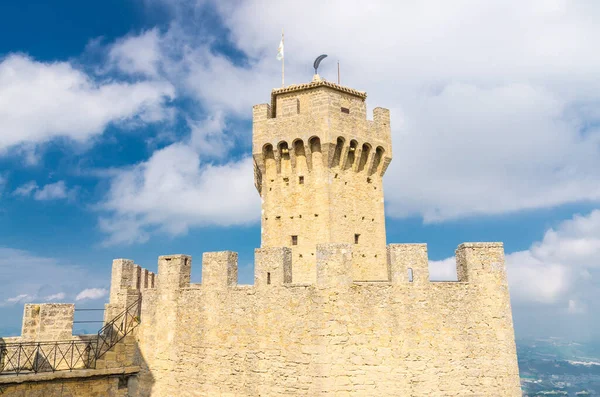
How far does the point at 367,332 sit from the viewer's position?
12.2 meters

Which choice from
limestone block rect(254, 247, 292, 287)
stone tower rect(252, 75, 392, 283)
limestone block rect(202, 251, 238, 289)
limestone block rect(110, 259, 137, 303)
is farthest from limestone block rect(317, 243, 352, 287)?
limestone block rect(110, 259, 137, 303)

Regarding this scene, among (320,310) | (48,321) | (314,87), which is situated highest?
(314,87)

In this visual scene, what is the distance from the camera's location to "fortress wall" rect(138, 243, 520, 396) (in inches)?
474

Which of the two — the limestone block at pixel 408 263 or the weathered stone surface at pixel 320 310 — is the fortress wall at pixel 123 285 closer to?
the weathered stone surface at pixel 320 310

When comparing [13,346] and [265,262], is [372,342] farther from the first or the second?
[13,346]

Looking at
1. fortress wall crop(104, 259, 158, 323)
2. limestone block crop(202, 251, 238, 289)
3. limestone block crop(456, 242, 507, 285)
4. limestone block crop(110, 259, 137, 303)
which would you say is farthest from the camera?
limestone block crop(110, 259, 137, 303)

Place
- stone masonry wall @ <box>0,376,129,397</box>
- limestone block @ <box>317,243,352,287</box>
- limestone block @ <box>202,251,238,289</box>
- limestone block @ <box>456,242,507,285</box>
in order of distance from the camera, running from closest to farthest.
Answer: limestone block @ <box>317,243,352,287</box> → limestone block @ <box>456,242,507,285</box> → stone masonry wall @ <box>0,376,129,397</box> → limestone block @ <box>202,251,238,289</box>

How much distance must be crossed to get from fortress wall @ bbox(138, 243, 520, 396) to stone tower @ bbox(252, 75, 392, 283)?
3.76 meters

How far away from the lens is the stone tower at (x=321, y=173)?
55.4ft

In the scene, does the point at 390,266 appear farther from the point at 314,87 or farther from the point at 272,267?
the point at 314,87

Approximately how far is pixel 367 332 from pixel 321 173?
6.77m

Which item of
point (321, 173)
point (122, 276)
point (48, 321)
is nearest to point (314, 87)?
point (321, 173)

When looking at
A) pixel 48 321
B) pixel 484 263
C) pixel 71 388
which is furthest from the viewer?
pixel 48 321

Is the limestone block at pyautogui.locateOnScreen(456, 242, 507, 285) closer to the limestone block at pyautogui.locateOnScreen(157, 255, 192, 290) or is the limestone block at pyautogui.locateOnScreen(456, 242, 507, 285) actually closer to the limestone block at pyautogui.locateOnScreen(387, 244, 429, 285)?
the limestone block at pyautogui.locateOnScreen(387, 244, 429, 285)
